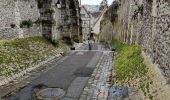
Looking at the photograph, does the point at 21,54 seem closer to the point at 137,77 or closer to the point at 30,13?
the point at 30,13

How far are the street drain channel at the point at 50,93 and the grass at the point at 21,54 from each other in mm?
3028

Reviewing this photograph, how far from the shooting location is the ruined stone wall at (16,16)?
18.2 m

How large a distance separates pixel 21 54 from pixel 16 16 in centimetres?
448

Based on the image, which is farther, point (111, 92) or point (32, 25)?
point (32, 25)

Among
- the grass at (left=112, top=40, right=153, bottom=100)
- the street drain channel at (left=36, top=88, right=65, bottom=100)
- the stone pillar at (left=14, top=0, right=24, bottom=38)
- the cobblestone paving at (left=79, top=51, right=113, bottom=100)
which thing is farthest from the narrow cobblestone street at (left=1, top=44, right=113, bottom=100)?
the stone pillar at (left=14, top=0, right=24, bottom=38)

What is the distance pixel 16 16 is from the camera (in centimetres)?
2028

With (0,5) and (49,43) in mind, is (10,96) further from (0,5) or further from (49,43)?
(49,43)

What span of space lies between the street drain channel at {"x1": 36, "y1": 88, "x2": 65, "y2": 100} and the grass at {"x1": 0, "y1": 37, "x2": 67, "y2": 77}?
303 cm

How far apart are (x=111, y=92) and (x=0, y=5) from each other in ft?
36.8

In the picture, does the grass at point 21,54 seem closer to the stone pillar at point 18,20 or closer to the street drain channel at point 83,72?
the stone pillar at point 18,20

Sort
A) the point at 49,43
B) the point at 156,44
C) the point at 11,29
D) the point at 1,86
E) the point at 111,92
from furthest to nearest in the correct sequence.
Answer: the point at 49,43, the point at 11,29, the point at 1,86, the point at 111,92, the point at 156,44

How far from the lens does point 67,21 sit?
33531 mm

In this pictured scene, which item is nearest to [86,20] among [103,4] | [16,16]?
[103,4]

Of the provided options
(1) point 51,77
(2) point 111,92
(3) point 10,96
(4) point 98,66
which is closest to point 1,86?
(3) point 10,96
